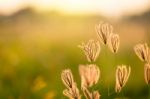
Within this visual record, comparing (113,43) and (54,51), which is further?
(54,51)

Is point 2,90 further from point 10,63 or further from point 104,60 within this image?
point 104,60

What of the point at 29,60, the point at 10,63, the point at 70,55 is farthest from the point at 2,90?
the point at 70,55

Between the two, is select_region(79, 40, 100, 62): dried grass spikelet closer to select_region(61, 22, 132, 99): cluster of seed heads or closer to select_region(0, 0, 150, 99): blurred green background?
select_region(61, 22, 132, 99): cluster of seed heads

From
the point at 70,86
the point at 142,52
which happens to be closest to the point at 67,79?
the point at 70,86

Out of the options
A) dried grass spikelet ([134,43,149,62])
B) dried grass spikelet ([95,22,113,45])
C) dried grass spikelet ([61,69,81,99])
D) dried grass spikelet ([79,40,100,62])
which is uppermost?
dried grass spikelet ([95,22,113,45])

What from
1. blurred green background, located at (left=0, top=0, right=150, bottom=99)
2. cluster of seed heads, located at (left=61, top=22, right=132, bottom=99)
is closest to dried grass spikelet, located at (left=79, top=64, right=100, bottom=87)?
cluster of seed heads, located at (left=61, top=22, right=132, bottom=99)

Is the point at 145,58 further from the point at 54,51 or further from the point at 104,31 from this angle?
the point at 54,51
